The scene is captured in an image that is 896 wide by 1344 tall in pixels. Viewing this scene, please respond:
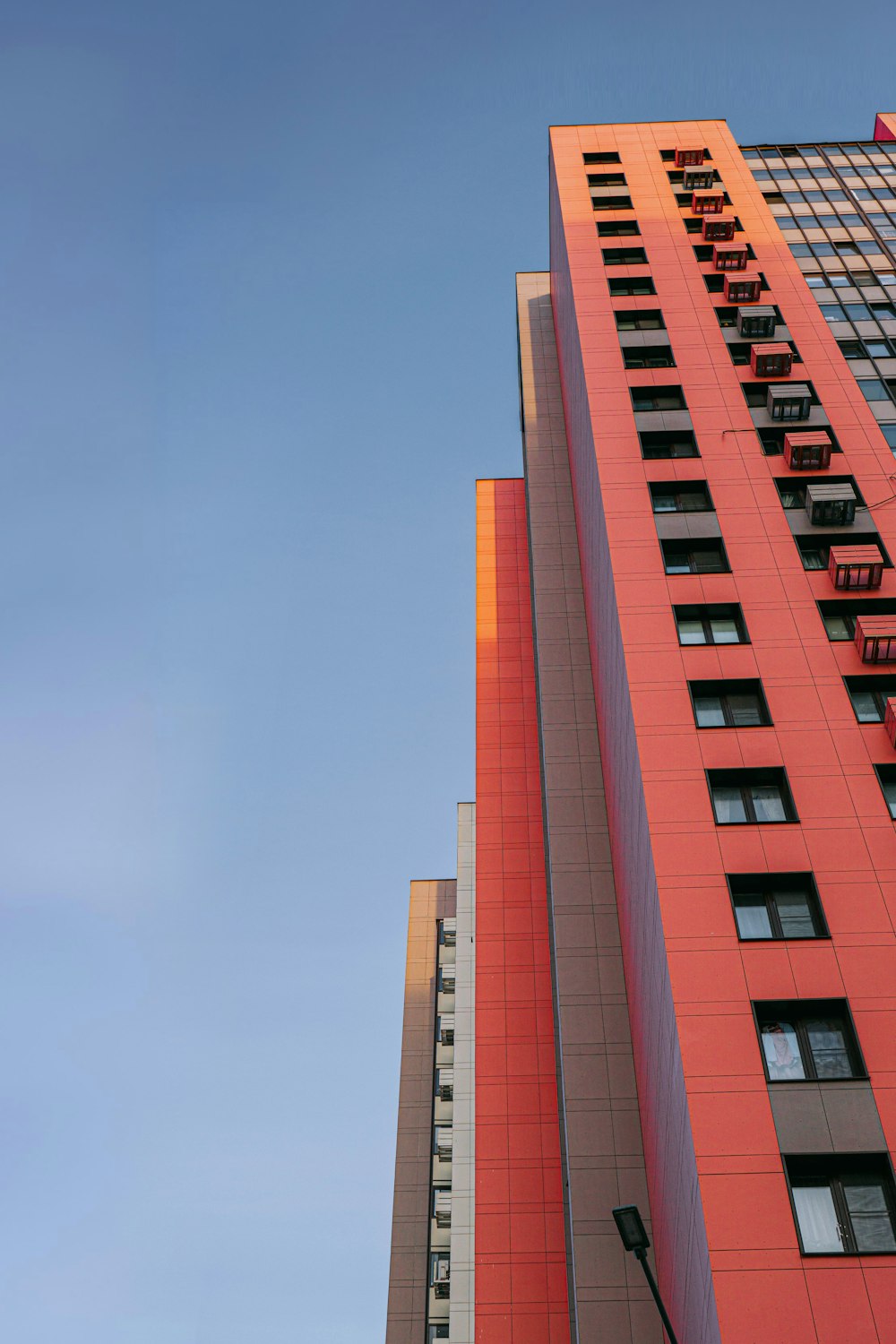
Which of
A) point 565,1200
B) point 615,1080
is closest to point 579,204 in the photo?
point 615,1080

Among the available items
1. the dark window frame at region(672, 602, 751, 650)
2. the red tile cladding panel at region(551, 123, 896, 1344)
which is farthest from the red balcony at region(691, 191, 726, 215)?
the dark window frame at region(672, 602, 751, 650)

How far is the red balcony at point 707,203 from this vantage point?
60219mm

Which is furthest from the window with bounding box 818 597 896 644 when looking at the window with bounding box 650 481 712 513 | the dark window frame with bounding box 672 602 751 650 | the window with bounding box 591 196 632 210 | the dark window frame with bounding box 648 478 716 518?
the window with bounding box 591 196 632 210

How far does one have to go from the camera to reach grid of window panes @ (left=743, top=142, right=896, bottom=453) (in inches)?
1993

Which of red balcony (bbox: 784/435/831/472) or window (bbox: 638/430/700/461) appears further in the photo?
window (bbox: 638/430/700/461)

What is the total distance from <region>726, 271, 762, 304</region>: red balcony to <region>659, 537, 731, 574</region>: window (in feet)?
63.0

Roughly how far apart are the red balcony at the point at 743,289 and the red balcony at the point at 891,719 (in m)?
28.1

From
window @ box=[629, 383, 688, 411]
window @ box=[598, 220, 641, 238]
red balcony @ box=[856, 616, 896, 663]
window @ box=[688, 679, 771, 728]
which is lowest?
window @ box=[688, 679, 771, 728]

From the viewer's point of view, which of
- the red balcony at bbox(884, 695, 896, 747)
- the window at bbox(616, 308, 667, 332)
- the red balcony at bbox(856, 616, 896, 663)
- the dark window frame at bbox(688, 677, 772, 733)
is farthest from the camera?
the window at bbox(616, 308, 667, 332)

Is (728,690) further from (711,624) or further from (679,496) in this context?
(679,496)

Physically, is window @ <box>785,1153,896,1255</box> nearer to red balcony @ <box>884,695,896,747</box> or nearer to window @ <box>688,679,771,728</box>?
red balcony @ <box>884,695,896,747</box>

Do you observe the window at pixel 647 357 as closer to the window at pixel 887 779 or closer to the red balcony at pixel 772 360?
the red balcony at pixel 772 360

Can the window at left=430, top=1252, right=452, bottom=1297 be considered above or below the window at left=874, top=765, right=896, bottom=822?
below

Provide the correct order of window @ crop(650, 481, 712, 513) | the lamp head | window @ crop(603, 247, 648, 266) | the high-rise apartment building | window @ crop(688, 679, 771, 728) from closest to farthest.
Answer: the lamp head
the high-rise apartment building
window @ crop(688, 679, 771, 728)
window @ crop(650, 481, 712, 513)
window @ crop(603, 247, 648, 266)
